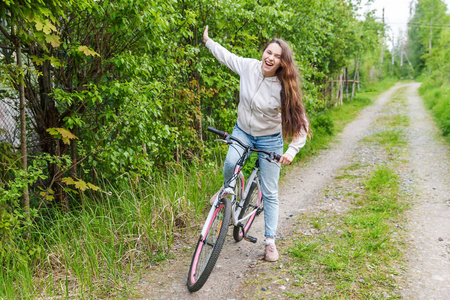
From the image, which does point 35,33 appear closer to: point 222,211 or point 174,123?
point 222,211

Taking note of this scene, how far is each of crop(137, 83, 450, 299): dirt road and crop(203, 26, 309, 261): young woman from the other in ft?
2.91

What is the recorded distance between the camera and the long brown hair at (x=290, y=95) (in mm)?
3324

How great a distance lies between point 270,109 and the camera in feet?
11.3

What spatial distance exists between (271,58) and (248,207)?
69.7 inches

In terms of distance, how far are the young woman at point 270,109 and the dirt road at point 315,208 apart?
89 centimetres

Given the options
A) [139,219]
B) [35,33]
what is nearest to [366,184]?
[139,219]

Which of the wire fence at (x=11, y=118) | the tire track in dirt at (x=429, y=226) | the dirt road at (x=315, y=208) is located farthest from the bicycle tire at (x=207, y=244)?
the wire fence at (x=11, y=118)

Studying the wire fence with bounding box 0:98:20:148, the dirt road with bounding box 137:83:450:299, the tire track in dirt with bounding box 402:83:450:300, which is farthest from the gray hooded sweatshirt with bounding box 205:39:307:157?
the wire fence with bounding box 0:98:20:148

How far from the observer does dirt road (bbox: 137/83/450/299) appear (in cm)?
335

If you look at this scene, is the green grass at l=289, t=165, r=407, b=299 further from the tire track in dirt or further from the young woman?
the young woman

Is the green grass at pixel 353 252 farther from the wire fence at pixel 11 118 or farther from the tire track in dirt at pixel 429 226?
the wire fence at pixel 11 118

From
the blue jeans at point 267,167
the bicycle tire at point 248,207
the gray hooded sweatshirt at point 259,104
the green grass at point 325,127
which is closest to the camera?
the gray hooded sweatshirt at point 259,104

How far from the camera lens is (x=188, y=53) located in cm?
517

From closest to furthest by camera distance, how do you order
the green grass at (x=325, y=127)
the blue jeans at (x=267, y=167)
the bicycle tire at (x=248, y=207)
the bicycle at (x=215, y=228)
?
the bicycle at (x=215, y=228) < the blue jeans at (x=267, y=167) < the bicycle tire at (x=248, y=207) < the green grass at (x=325, y=127)
